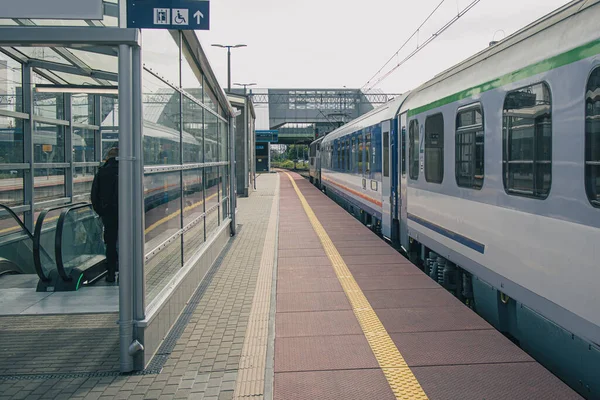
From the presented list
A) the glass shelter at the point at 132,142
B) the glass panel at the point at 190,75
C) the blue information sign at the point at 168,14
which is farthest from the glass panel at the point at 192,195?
the blue information sign at the point at 168,14

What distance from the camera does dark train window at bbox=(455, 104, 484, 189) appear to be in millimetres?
5996

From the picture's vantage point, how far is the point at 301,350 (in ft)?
17.0

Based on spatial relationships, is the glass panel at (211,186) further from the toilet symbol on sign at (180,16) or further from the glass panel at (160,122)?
the toilet symbol on sign at (180,16)

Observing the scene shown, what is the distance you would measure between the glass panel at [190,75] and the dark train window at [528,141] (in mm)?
3522

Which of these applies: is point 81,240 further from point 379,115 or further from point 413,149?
point 379,115

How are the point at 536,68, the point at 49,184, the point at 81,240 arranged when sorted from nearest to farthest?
the point at 536,68 < the point at 81,240 < the point at 49,184

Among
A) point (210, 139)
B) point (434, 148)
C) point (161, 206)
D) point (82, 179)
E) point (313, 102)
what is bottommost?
point (161, 206)

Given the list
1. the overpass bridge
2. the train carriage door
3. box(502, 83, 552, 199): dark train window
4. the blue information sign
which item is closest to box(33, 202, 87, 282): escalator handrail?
the blue information sign

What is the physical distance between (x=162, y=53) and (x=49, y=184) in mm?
4275

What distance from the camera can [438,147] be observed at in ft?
24.7

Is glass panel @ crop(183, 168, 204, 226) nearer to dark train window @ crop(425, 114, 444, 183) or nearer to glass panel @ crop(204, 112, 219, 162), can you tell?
glass panel @ crop(204, 112, 219, 162)

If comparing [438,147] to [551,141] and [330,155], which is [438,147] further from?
[330,155]

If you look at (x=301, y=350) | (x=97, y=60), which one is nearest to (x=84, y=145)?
(x=97, y=60)

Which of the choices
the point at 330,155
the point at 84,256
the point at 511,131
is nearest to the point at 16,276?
the point at 84,256
